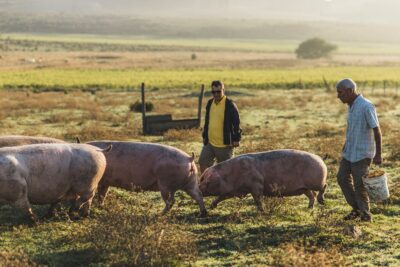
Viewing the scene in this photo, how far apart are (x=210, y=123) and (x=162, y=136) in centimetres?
1014

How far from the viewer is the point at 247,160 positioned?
33.5ft

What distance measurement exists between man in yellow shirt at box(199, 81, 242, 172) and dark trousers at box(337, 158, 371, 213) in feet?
7.27

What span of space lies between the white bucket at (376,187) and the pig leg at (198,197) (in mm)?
A: 2820

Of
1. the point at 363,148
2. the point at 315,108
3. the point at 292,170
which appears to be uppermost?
the point at 363,148

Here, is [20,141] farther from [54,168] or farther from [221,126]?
[221,126]

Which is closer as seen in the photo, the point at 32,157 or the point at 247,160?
the point at 32,157

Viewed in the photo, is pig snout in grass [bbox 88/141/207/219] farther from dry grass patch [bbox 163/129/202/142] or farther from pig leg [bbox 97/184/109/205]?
dry grass patch [bbox 163/129/202/142]

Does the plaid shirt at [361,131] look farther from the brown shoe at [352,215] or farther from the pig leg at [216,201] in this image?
the pig leg at [216,201]

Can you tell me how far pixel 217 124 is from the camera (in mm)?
10578

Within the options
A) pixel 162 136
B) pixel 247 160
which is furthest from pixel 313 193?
pixel 162 136

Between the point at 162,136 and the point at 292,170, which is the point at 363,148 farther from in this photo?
the point at 162,136

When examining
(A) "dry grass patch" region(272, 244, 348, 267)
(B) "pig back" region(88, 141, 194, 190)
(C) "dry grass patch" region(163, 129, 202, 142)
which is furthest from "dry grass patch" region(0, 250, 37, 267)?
(C) "dry grass patch" region(163, 129, 202, 142)

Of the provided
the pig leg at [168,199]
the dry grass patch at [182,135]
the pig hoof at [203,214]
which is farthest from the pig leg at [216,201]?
the dry grass patch at [182,135]

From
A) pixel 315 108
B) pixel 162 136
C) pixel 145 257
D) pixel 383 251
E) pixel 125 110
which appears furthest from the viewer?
pixel 315 108
